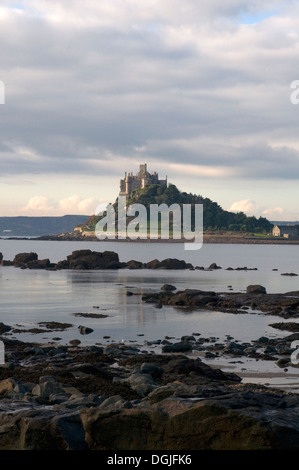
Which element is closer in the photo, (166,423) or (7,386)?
(166,423)

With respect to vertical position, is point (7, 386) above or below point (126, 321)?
above

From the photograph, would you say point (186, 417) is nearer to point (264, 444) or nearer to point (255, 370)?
point (264, 444)

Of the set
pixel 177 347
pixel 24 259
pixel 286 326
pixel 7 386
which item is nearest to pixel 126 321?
pixel 286 326

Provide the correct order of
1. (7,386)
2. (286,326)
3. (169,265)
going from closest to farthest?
(7,386), (286,326), (169,265)

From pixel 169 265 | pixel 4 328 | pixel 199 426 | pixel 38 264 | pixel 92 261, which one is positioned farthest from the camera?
pixel 169 265

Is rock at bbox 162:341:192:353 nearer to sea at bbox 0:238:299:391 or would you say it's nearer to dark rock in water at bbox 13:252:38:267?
sea at bbox 0:238:299:391

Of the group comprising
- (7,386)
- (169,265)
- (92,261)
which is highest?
(92,261)

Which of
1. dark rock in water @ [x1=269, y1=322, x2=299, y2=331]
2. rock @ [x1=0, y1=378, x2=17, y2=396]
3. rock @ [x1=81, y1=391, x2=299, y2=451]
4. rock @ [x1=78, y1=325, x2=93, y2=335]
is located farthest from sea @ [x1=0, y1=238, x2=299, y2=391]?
rock @ [x1=81, y1=391, x2=299, y2=451]

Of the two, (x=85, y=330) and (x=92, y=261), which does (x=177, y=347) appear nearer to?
(x=85, y=330)

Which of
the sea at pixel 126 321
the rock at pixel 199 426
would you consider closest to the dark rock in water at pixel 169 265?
the sea at pixel 126 321

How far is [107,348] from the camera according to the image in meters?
25.4

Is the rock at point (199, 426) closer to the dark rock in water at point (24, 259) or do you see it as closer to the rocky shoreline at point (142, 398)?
the rocky shoreline at point (142, 398)

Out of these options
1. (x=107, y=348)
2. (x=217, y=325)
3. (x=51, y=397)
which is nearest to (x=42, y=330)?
(x=107, y=348)
